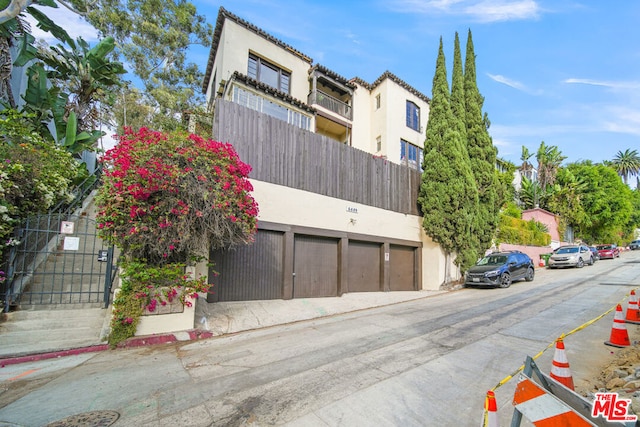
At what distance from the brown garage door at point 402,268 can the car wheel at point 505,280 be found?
13.1 ft

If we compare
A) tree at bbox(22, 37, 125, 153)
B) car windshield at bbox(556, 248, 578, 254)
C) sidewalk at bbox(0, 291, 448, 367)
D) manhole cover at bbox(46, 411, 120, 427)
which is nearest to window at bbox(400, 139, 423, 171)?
sidewalk at bbox(0, 291, 448, 367)

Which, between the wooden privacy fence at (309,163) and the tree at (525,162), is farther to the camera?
the tree at (525,162)

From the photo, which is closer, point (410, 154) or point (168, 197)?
point (168, 197)

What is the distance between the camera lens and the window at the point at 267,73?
52.6ft

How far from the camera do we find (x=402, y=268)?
14.8 metres

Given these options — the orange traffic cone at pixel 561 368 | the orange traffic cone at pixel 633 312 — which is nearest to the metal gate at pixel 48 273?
the orange traffic cone at pixel 561 368

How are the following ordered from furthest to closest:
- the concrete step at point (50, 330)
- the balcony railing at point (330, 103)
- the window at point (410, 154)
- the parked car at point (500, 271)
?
the window at point (410, 154) < the balcony railing at point (330, 103) < the parked car at point (500, 271) < the concrete step at point (50, 330)

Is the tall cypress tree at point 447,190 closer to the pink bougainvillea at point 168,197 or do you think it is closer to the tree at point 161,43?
the pink bougainvillea at point 168,197

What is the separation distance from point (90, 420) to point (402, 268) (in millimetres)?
13429

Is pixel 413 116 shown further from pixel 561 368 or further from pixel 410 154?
pixel 561 368

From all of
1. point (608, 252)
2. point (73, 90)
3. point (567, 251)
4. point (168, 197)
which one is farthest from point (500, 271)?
point (608, 252)

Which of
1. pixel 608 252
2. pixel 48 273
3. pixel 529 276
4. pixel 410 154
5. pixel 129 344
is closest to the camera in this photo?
pixel 129 344

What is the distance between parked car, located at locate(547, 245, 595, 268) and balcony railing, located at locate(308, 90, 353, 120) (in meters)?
18.0

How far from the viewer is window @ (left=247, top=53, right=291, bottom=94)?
16.0 metres
